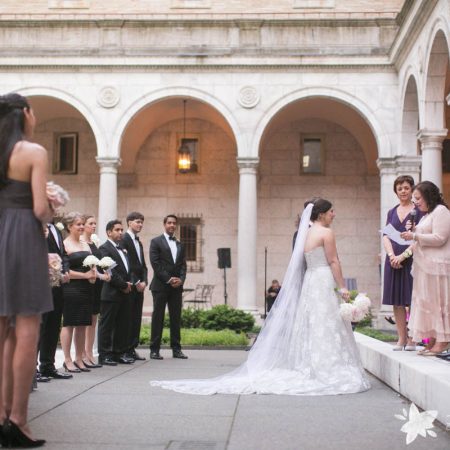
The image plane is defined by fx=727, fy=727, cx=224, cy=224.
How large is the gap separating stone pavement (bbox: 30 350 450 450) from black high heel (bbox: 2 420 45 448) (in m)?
0.21

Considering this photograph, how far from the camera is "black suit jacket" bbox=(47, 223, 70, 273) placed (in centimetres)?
802

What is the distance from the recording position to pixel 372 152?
25.5 m

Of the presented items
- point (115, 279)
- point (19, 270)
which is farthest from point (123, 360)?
point (19, 270)

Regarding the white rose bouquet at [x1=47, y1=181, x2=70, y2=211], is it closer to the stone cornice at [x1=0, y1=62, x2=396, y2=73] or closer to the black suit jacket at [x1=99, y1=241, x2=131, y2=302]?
the black suit jacket at [x1=99, y1=241, x2=131, y2=302]

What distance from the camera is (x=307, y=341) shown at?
7734 millimetres

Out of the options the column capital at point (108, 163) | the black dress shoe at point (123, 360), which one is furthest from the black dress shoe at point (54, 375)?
the column capital at point (108, 163)

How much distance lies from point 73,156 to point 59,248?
18.8 metres

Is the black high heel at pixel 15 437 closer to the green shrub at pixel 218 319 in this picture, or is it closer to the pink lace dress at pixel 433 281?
the pink lace dress at pixel 433 281

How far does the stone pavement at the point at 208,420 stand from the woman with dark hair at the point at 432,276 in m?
0.74

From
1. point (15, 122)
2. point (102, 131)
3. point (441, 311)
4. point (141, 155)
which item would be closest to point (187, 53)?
point (102, 131)

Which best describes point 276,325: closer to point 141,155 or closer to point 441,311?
point 441,311

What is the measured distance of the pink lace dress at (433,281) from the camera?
279 inches

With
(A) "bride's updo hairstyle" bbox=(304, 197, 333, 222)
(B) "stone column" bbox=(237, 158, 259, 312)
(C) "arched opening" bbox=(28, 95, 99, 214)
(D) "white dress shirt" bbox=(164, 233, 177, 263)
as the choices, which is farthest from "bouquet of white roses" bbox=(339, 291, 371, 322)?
(C) "arched opening" bbox=(28, 95, 99, 214)

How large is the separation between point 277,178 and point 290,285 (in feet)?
59.0
